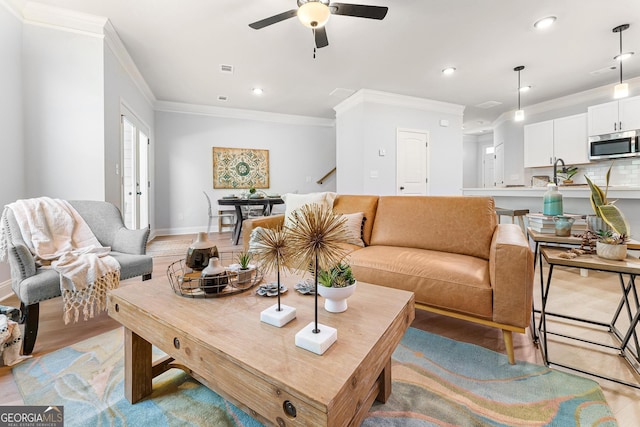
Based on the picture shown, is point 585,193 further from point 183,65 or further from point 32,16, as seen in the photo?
point 32,16

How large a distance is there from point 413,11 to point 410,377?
9.98 feet

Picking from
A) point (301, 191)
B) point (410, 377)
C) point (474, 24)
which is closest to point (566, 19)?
point (474, 24)

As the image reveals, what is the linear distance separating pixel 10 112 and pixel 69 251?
155cm

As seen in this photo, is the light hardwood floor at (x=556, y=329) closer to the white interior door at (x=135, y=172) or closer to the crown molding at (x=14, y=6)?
the white interior door at (x=135, y=172)

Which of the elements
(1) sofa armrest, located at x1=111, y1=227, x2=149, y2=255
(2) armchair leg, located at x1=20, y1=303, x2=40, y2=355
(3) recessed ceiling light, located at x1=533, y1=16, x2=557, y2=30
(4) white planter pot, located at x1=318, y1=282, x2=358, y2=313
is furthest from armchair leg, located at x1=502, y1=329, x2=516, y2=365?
(3) recessed ceiling light, located at x1=533, y1=16, x2=557, y2=30

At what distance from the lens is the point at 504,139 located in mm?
6297

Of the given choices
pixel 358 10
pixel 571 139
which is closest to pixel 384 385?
pixel 358 10

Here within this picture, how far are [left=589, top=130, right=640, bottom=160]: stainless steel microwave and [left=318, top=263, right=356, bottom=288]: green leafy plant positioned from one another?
556cm

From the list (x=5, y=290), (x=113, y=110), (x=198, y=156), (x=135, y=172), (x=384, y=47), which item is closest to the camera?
(x=5, y=290)

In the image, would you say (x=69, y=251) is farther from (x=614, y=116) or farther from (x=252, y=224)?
(x=614, y=116)

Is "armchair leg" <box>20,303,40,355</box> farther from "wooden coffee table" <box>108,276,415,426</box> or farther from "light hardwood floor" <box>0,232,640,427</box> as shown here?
"wooden coffee table" <box>108,276,415,426</box>

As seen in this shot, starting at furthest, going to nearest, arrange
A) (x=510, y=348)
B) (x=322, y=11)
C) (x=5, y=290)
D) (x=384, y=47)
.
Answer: (x=384, y=47)
(x=5, y=290)
(x=322, y=11)
(x=510, y=348)

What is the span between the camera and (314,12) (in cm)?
207

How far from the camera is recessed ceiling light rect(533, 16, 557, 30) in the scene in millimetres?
2766
